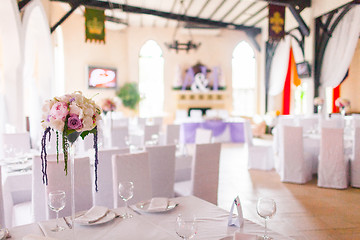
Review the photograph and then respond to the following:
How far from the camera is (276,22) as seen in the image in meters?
7.89

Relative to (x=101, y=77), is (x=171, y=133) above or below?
below

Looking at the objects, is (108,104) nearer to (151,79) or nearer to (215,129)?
(215,129)

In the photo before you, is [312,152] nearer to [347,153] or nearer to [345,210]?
[347,153]

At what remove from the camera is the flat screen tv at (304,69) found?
9298 mm

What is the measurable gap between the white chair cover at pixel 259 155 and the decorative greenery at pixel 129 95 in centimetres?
644

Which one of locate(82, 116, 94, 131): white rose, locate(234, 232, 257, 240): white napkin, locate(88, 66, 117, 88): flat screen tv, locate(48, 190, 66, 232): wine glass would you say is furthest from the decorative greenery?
locate(234, 232, 257, 240): white napkin

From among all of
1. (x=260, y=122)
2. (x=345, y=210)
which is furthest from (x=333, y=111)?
(x=345, y=210)

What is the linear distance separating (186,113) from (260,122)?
2.72 metres

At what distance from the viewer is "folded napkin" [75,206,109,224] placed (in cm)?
184

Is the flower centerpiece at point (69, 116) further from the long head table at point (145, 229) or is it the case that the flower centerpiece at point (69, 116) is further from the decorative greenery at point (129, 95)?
the decorative greenery at point (129, 95)

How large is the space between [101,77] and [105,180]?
9.43 meters

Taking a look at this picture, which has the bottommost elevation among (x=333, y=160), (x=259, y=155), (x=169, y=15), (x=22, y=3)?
(x=259, y=155)

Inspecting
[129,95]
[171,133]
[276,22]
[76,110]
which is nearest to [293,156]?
[171,133]

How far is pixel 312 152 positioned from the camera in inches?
229
